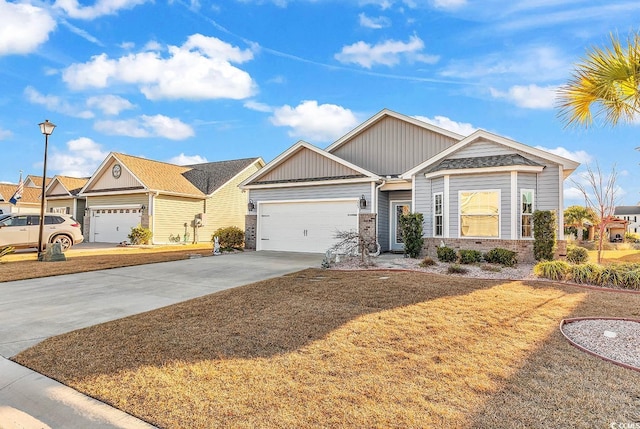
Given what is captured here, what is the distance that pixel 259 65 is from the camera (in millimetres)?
14820

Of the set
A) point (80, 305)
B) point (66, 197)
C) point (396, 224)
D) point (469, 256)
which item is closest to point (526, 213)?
point (469, 256)

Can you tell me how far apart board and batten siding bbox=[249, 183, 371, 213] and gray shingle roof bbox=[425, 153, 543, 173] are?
9.81 ft

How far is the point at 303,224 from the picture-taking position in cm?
1582

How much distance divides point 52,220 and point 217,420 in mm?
16640

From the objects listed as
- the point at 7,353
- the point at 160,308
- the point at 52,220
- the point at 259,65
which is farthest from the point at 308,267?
the point at 52,220

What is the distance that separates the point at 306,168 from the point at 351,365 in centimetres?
1304

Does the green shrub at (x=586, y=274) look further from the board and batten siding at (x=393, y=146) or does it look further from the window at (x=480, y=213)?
the board and batten siding at (x=393, y=146)

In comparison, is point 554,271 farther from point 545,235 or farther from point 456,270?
point 545,235

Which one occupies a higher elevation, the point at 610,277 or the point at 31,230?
the point at 31,230

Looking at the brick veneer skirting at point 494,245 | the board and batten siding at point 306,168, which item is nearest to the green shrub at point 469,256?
the brick veneer skirting at point 494,245

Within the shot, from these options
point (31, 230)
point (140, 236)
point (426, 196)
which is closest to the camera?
point (426, 196)

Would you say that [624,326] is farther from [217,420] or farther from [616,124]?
[217,420]

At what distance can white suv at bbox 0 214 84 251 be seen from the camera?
14469mm

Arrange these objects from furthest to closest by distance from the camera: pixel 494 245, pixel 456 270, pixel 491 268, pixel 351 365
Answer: pixel 494 245 < pixel 491 268 < pixel 456 270 < pixel 351 365
